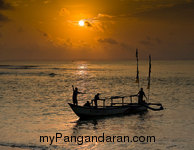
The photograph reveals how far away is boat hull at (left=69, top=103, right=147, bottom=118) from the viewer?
91.5 feet

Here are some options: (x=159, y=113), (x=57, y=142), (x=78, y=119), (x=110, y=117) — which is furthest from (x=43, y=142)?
(x=159, y=113)

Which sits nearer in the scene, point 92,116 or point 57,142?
point 57,142

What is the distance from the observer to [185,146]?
1958 cm

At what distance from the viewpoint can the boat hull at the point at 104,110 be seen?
91.5 ft

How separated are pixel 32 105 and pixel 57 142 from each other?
18203 mm

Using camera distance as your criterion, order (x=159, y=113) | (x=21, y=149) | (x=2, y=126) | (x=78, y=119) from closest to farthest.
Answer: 1. (x=21, y=149)
2. (x=2, y=126)
3. (x=78, y=119)
4. (x=159, y=113)

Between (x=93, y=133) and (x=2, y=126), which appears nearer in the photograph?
(x=93, y=133)

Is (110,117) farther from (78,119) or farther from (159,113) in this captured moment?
(159,113)

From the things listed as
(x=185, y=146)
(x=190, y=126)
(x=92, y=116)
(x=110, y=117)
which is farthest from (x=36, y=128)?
(x=190, y=126)

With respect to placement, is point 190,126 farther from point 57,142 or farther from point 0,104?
point 0,104

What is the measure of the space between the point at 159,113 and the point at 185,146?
12.5 meters

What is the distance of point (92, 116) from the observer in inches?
1136

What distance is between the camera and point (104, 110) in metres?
29.3

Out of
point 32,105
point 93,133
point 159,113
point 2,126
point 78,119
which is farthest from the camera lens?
point 32,105
